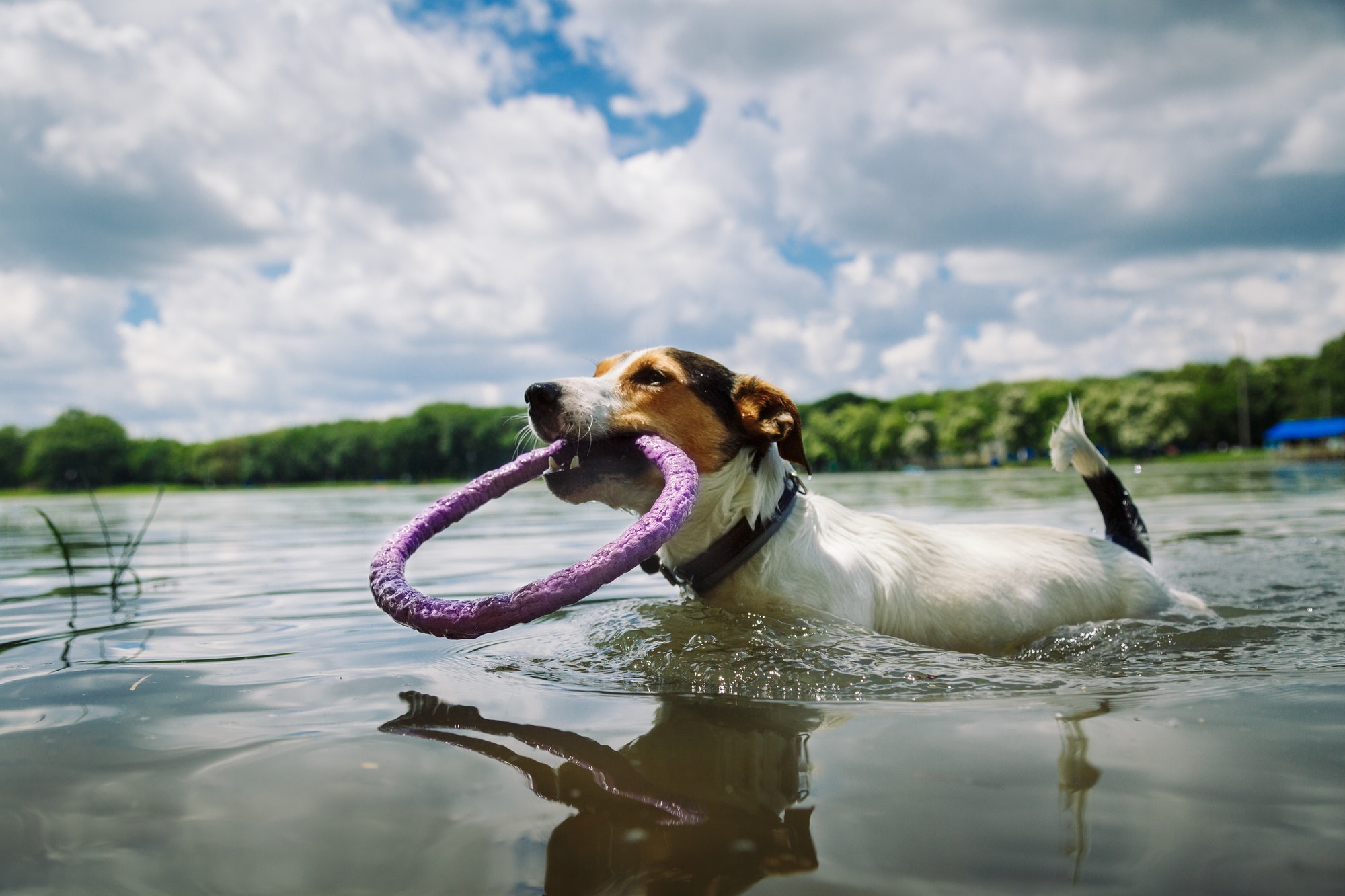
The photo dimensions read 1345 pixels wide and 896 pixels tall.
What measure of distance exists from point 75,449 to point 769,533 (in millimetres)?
91096

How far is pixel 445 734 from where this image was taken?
2.77 m

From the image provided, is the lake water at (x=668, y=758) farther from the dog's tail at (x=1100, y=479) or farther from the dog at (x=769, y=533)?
the dog's tail at (x=1100, y=479)

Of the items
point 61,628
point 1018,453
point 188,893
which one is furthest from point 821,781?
point 1018,453

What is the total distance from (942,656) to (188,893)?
3267mm

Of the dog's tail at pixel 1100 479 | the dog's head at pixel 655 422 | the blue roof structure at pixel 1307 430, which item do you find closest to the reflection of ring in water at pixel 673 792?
the dog's head at pixel 655 422

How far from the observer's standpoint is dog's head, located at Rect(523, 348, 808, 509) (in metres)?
4.22

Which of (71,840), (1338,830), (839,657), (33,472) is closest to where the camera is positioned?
(1338,830)

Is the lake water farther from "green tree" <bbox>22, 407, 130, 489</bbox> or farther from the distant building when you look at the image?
the distant building

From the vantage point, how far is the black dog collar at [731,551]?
438 centimetres

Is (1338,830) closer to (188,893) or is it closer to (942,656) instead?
(942,656)

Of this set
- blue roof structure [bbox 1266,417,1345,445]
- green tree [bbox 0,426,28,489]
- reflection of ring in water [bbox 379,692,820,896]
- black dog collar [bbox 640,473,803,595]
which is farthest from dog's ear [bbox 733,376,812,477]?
green tree [bbox 0,426,28,489]

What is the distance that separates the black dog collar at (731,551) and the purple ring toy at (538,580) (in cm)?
48

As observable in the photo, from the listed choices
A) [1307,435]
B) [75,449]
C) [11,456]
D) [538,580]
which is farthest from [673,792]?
[11,456]

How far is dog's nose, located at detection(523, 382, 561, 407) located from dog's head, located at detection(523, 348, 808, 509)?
62 mm
